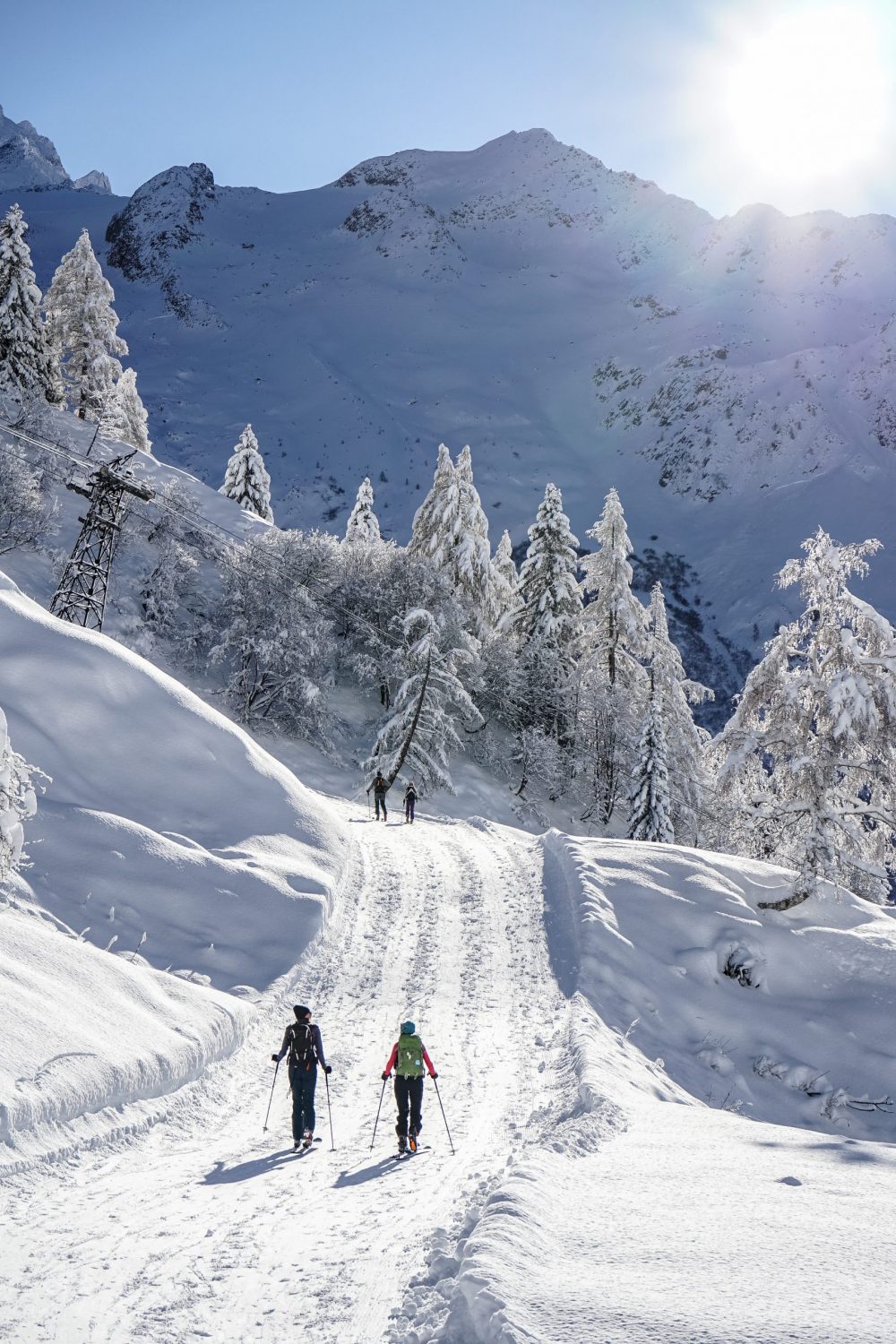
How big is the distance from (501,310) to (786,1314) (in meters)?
177

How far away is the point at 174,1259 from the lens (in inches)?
231

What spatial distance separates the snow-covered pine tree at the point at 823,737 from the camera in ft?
60.2

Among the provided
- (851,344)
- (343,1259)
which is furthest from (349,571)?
(851,344)

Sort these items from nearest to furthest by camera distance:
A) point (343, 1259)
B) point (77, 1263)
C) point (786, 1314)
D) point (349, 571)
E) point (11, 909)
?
point (786, 1314)
point (77, 1263)
point (343, 1259)
point (11, 909)
point (349, 571)

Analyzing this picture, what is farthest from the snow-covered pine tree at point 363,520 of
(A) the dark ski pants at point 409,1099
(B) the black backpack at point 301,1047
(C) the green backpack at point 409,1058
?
(A) the dark ski pants at point 409,1099

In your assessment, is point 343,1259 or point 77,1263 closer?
point 77,1263

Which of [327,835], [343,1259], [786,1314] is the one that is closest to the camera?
[786,1314]

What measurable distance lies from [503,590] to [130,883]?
3818 cm

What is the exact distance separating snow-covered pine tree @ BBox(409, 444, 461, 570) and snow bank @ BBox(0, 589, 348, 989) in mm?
23791

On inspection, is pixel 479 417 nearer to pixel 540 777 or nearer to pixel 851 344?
pixel 851 344

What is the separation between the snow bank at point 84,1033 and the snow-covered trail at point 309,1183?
1.37 feet

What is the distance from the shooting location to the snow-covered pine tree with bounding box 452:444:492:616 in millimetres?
44062

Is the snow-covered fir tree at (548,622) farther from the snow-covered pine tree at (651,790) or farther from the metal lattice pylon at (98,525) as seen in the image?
the metal lattice pylon at (98,525)

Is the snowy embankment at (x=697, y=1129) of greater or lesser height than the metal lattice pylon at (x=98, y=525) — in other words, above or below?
below
